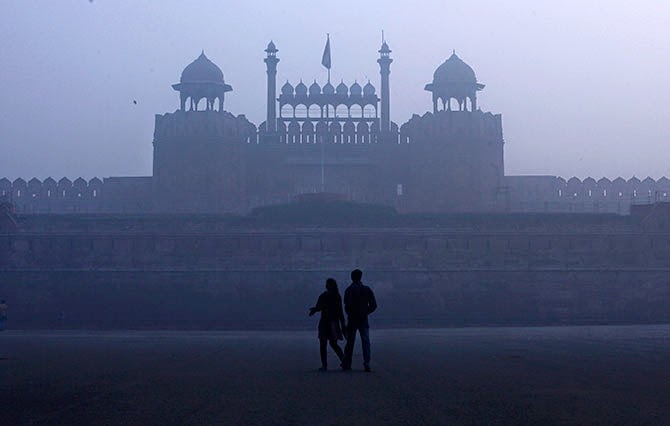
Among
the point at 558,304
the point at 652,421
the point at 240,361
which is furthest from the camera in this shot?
the point at 558,304

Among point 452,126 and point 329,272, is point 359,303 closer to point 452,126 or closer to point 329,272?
point 329,272

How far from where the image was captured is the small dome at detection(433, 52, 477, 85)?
39.3 meters

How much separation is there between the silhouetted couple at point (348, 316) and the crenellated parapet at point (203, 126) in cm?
3050

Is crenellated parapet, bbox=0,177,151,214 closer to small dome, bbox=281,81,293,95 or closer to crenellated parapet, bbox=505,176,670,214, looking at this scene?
small dome, bbox=281,81,293,95

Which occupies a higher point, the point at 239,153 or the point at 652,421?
the point at 239,153

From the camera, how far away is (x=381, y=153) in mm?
38781

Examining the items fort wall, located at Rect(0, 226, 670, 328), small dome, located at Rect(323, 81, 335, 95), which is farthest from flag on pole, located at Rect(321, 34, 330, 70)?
fort wall, located at Rect(0, 226, 670, 328)

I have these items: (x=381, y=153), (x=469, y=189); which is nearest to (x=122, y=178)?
(x=381, y=153)

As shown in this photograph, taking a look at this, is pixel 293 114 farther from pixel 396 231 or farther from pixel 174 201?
pixel 396 231

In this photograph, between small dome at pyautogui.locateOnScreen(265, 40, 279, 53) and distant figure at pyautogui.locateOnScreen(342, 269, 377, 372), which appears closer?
distant figure at pyautogui.locateOnScreen(342, 269, 377, 372)

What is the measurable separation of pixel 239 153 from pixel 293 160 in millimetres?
2060

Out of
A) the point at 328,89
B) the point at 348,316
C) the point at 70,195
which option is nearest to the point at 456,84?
the point at 328,89

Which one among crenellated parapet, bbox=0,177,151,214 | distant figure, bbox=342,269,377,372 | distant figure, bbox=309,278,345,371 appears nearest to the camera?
distant figure, bbox=342,269,377,372

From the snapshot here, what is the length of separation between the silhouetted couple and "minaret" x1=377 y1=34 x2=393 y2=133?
31787 millimetres
